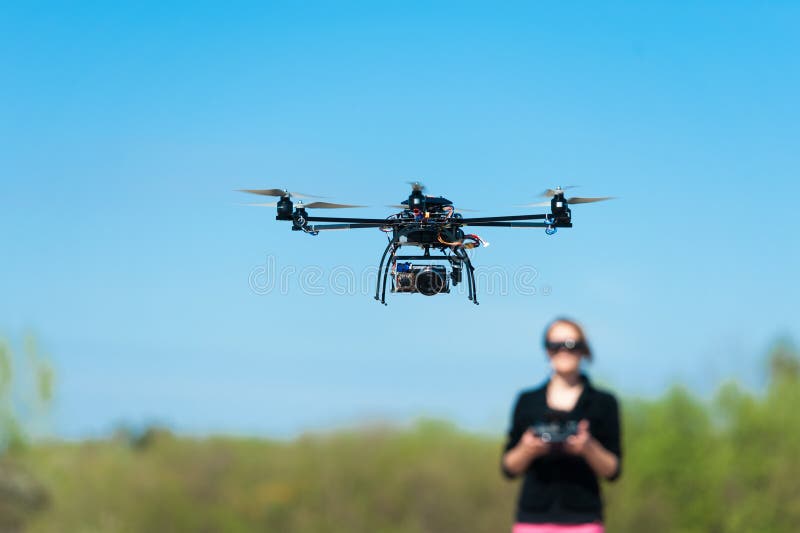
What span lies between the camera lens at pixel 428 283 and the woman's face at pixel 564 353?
10184 millimetres

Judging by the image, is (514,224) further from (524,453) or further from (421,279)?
(524,453)

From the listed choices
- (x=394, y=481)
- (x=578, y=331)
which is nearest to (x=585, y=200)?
(x=578, y=331)

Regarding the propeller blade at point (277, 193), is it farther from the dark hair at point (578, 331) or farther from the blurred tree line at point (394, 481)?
the blurred tree line at point (394, 481)

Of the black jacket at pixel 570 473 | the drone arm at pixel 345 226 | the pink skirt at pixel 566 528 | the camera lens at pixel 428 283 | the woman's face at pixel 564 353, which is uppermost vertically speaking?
the drone arm at pixel 345 226

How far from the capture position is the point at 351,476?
3234 centimetres

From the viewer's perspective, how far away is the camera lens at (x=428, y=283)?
16.0 metres

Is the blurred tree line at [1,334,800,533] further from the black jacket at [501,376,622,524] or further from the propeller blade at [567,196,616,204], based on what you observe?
the black jacket at [501,376,622,524]

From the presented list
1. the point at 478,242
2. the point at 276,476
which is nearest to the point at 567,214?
the point at 478,242

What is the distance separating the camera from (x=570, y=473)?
5.79 metres

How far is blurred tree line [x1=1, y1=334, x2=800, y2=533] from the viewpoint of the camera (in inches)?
1262

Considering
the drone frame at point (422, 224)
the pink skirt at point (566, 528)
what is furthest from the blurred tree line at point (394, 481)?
the pink skirt at point (566, 528)

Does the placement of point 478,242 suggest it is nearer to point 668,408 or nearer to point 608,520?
point 608,520

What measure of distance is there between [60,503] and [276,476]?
8467mm

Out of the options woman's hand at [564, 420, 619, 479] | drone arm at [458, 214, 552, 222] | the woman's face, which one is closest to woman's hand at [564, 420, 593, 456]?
woman's hand at [564, 420, 619, 479]
